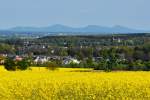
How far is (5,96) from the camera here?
15.0 m

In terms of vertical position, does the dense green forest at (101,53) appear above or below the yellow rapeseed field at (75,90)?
below

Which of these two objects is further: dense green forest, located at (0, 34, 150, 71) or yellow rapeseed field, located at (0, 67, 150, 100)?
dense green forest, located at (0, 34, 150, 71)

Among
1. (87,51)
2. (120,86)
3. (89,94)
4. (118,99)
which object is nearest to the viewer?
(118,99)

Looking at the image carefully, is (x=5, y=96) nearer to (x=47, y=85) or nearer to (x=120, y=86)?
(x=47, y=85)

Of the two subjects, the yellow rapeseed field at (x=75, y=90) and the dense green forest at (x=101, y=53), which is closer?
the yellow rapeseed field at (x=75, y=90)

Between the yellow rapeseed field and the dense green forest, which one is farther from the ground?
the yellow rapeseed field

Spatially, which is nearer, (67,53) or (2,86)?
(2,86)

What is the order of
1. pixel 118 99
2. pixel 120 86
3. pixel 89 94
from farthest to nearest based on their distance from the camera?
pixel 120 86
pixel 89 94
pixel 118 99

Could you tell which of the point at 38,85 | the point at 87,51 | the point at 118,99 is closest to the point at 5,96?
the point at 38,85

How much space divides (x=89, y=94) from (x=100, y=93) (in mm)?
343

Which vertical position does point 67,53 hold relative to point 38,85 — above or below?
below

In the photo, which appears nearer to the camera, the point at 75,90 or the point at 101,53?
the point at 75,90

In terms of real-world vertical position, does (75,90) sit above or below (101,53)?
above

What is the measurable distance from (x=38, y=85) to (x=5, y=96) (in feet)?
7.34
